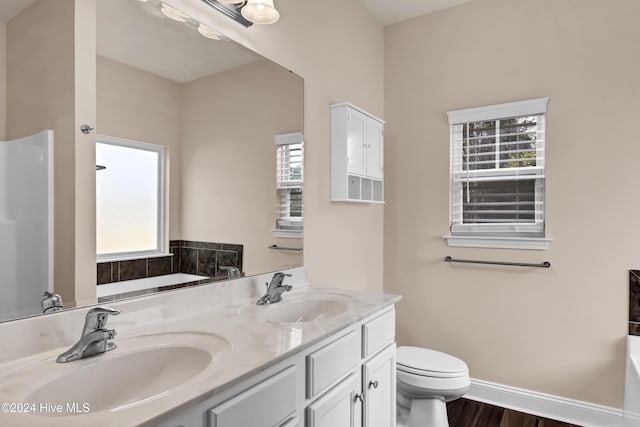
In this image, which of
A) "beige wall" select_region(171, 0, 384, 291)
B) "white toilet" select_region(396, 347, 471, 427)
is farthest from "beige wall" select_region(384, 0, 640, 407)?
"white toilet" select_region(396, 347, 471, 427)

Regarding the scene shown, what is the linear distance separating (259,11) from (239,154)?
24.9 inches

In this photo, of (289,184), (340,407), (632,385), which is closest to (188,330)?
(340,407)

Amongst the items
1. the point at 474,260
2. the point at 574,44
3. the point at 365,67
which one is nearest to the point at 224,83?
the point at 365,67

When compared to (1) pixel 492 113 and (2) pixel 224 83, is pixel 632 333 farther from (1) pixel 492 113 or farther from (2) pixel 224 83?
(2) pixel 224 83

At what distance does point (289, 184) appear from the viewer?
2.03 m

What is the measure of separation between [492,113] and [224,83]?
6.01 feet

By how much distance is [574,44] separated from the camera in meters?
2.37

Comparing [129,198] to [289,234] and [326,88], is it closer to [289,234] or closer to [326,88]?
[289,234]

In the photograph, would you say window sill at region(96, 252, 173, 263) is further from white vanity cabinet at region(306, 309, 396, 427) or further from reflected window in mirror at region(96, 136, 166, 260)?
white vanity cabinet at region(306, 309, 396, 427)

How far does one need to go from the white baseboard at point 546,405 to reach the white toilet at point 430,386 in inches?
25.0

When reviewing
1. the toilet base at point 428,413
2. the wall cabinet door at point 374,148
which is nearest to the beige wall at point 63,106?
the wall cabinet door at point 374,148

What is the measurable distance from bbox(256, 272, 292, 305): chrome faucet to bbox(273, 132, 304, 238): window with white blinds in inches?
10.3

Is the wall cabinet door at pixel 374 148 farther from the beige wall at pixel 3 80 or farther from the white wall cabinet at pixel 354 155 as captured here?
the beige wall at pixel 3 80

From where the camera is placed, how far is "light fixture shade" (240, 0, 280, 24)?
1.67 meters
